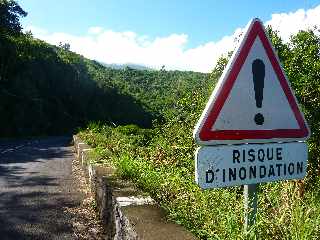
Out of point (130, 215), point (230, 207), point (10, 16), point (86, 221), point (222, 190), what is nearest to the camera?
point (230, 207)

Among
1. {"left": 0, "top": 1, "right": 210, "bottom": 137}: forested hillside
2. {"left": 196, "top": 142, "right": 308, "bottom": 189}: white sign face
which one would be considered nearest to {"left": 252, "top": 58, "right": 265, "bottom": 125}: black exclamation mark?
{"left": 196, "top": 142, "right": 308, "bottom": 189}: white sign face

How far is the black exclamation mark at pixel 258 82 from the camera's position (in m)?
2.49

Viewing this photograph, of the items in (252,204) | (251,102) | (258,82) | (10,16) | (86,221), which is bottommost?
(86,221)

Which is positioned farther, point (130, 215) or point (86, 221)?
point (86, 221)

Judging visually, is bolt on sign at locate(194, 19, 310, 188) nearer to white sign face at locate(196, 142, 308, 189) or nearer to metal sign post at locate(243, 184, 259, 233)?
white sign face at locate(196, 142, 308, 189)

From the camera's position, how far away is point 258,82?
2506mm

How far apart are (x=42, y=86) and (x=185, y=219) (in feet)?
172

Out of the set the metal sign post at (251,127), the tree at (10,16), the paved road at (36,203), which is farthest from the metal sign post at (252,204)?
the tree at (10,16)

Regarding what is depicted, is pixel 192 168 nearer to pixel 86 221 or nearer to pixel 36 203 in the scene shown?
pixel 86 221

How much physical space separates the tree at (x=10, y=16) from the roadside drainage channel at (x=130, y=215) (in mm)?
45251

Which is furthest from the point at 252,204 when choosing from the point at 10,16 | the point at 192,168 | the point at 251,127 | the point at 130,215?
the point at 10,16

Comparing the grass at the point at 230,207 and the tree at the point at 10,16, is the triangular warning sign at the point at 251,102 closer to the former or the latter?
the grass at the point at 230,207

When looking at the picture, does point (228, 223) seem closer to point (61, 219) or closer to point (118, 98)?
point (61, 219)

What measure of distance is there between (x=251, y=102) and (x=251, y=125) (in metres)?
0.12
